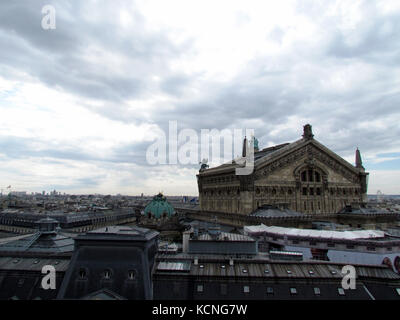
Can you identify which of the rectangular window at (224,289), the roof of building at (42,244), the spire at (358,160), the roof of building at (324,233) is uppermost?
the spire at (358,160)

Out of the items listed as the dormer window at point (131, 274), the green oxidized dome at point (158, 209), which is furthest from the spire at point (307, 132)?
the dormer window at point (131, 274)

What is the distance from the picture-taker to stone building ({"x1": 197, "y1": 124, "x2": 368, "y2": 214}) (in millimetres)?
57494

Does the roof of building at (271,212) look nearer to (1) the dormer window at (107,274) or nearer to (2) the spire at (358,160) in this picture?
(2) the spire at (358,160)

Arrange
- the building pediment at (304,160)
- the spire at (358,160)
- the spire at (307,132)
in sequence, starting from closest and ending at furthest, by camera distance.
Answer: the building pediment at (304,160)
the spire at (307,132)
the spire at (358,160)

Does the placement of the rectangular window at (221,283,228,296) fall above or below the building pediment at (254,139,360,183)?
below

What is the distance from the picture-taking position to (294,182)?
61.7 metres

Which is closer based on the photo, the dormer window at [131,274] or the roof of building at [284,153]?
the dormer window at [131,274]

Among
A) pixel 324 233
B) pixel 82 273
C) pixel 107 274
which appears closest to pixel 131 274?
pixel 107 274

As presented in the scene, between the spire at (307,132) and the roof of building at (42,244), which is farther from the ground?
the spire at (307,132)

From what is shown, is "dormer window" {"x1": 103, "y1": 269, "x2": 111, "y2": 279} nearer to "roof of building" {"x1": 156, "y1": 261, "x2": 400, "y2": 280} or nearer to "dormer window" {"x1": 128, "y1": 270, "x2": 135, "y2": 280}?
"dormer window" {"x1": 128, "y1": 270, "x2": 135, "y2": 280}

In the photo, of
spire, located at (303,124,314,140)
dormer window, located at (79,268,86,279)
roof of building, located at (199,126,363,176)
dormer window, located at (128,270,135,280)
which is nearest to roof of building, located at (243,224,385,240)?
roof of building, located at (199,126,363,176)

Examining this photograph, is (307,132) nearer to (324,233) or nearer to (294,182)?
(294,182)

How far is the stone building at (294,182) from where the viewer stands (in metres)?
57.5

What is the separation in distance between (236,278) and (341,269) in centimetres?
1016
